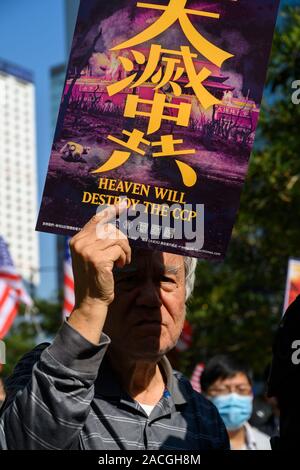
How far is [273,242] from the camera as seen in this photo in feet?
40.6

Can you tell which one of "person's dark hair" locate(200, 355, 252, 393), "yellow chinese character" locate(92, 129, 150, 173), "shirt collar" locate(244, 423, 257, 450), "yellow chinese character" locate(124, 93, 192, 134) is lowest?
"shirt collar" locate(244, 423, 257, 450)

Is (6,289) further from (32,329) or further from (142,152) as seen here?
(32,329)

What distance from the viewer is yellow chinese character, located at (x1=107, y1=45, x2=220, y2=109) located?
7.28 ft

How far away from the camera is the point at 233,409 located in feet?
17.2

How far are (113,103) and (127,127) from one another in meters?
0.08

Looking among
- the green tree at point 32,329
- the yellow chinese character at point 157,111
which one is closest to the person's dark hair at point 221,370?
the yellow chinese character at point 157,111

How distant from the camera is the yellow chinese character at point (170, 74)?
222 centimetres

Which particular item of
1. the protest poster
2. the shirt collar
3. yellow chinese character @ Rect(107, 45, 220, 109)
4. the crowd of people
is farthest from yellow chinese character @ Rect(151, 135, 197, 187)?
the protest poster

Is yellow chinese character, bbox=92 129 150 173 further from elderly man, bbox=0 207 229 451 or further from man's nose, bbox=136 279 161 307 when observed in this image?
man's nose, bbox=136 279 161 307

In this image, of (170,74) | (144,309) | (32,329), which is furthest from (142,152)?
(32,329)

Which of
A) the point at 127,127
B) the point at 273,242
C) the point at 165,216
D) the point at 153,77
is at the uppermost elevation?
the point at 153,77

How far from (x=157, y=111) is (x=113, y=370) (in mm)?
780
